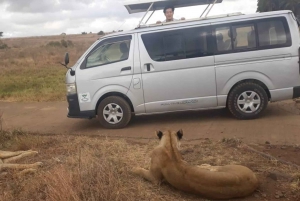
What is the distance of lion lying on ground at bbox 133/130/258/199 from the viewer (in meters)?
4.34

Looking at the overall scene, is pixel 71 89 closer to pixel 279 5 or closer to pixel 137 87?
pixel 137 87

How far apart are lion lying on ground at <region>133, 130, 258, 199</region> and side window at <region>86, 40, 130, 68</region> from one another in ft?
13.2

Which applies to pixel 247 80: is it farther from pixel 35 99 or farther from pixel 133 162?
pixel 35 99

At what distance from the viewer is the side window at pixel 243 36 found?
8352 millimetres

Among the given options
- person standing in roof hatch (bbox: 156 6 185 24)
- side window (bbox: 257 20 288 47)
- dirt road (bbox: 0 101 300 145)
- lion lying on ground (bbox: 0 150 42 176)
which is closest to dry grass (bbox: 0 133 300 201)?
lion lying on ground (bbox: 0 150 42 176)

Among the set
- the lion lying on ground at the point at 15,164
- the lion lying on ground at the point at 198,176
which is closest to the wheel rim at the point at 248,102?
the lion lying on ground at the point at 198,176

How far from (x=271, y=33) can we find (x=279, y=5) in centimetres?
3112

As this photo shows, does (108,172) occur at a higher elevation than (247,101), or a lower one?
lower

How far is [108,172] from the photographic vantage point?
4688 millimetres

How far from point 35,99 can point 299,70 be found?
27.8 ft

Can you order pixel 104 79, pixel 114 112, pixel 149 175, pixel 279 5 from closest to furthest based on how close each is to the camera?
pixel 149 175 → pixel 104 79 → pixel 114 112 → pixel 279 5

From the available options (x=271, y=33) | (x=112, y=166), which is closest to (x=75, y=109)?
(x=112, y=166)

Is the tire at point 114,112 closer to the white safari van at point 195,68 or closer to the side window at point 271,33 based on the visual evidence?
the white safari van at point 195,68

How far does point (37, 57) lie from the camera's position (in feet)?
105
